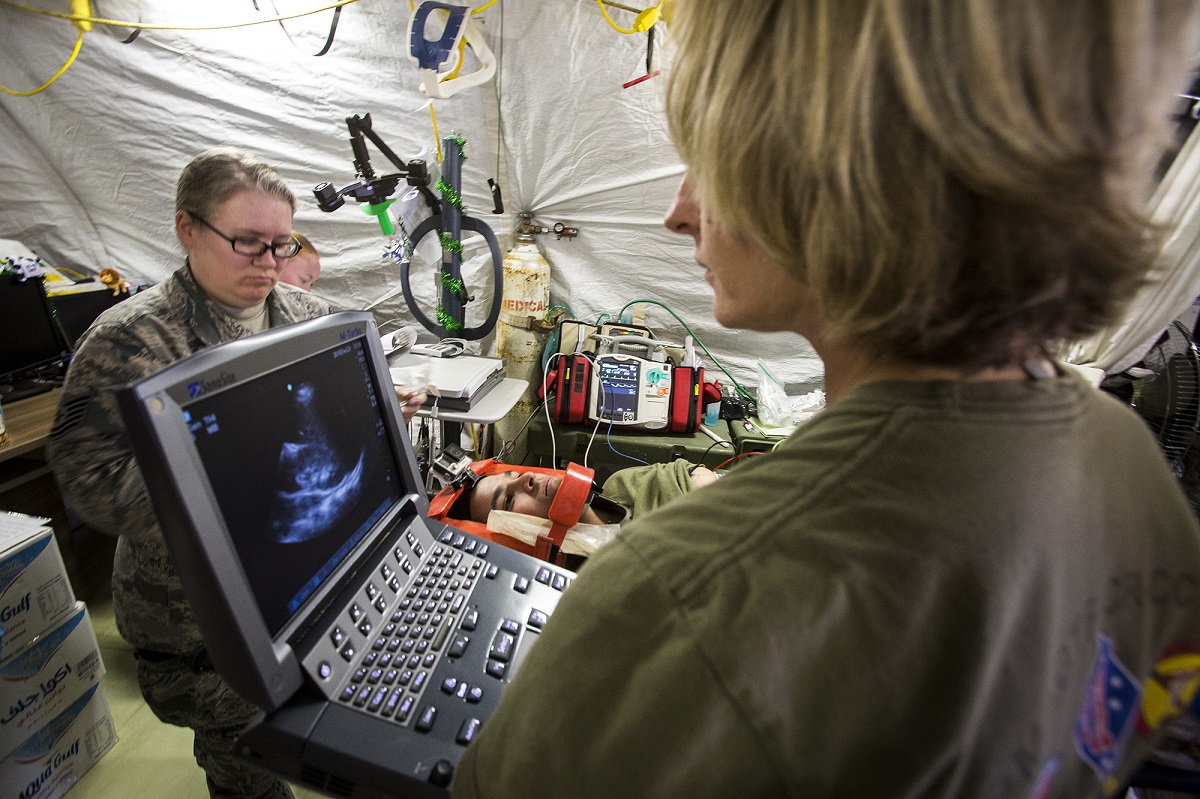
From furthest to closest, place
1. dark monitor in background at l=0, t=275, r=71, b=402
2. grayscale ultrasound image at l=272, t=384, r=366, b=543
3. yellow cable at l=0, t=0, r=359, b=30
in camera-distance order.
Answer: dark monitor in background at l=0, t=275, r=71, b=402
yellow cable at l=0, t=0, r=359, b=30
grayscale ultrasound image at l=272, t=384, r=366, b=543

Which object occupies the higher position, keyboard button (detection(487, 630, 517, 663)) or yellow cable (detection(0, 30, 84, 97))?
yellow cable (detection(0, 30, 84, 97))

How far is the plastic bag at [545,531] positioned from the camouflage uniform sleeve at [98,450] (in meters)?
0.64

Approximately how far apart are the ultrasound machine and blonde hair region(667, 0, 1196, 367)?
457mm

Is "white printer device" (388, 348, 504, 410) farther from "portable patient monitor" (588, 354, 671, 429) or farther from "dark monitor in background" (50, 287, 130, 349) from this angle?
"dark monitor in background" (50, 287, 130, 349)

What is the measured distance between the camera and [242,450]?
47cm

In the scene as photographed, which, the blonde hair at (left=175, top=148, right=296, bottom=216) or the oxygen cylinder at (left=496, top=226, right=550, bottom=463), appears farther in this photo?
the oxygen cylinder at (left=496, top=226, right=550, bottom=463)

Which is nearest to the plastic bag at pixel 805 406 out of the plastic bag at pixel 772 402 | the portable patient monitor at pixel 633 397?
the plastic bag at pixel 772 402

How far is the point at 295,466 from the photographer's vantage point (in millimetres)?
544

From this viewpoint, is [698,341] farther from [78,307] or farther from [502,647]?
[78,307]

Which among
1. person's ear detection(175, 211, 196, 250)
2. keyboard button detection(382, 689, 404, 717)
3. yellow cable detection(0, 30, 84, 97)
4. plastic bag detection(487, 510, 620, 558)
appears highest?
yellow cable detection(0, 30, 84, 97)

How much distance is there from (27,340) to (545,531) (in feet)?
7.83

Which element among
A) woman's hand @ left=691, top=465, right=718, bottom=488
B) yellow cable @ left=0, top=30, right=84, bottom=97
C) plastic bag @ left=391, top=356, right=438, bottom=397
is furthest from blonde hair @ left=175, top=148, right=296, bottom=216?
yellow cable @ left=0, top=30, right=84, bottom=97

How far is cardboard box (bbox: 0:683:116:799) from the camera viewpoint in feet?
3.87

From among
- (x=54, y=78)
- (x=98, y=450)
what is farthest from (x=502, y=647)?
(x=54, y=78)
